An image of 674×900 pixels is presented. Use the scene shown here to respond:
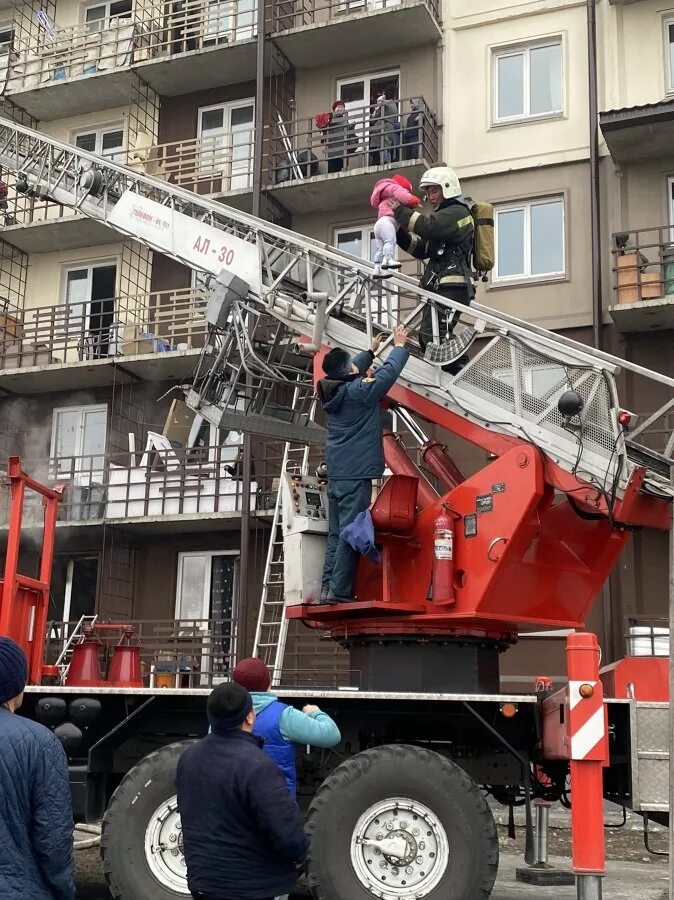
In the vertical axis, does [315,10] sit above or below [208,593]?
above

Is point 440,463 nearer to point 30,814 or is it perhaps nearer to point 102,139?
point 30,814

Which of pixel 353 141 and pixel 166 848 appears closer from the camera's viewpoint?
pixel 166 848

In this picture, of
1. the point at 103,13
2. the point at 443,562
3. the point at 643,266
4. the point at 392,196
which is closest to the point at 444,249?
the point at 392,196

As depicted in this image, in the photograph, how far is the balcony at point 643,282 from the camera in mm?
17859

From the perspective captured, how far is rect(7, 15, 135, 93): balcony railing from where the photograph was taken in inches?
936

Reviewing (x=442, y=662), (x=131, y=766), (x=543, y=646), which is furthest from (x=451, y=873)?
(x=543, y=646)

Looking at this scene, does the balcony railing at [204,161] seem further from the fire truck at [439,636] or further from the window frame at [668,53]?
the fire truck at [439,636]

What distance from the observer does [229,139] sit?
75.9 ft

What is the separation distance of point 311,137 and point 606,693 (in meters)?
15.7

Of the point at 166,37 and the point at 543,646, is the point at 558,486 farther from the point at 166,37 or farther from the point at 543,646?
the point at 166,37

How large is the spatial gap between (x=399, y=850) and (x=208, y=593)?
13914 mm

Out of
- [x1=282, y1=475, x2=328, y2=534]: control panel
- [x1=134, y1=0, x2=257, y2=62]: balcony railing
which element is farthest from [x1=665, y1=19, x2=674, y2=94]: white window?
[x1=282, y1=475, x2=328, y2=534]: control panel

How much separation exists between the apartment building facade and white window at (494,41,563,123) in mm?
39

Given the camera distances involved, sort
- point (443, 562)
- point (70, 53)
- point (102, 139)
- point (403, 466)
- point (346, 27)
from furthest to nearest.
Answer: point (102, 139), point (70, 53), point (346, 27), point (403, 466), point (443, 562)
